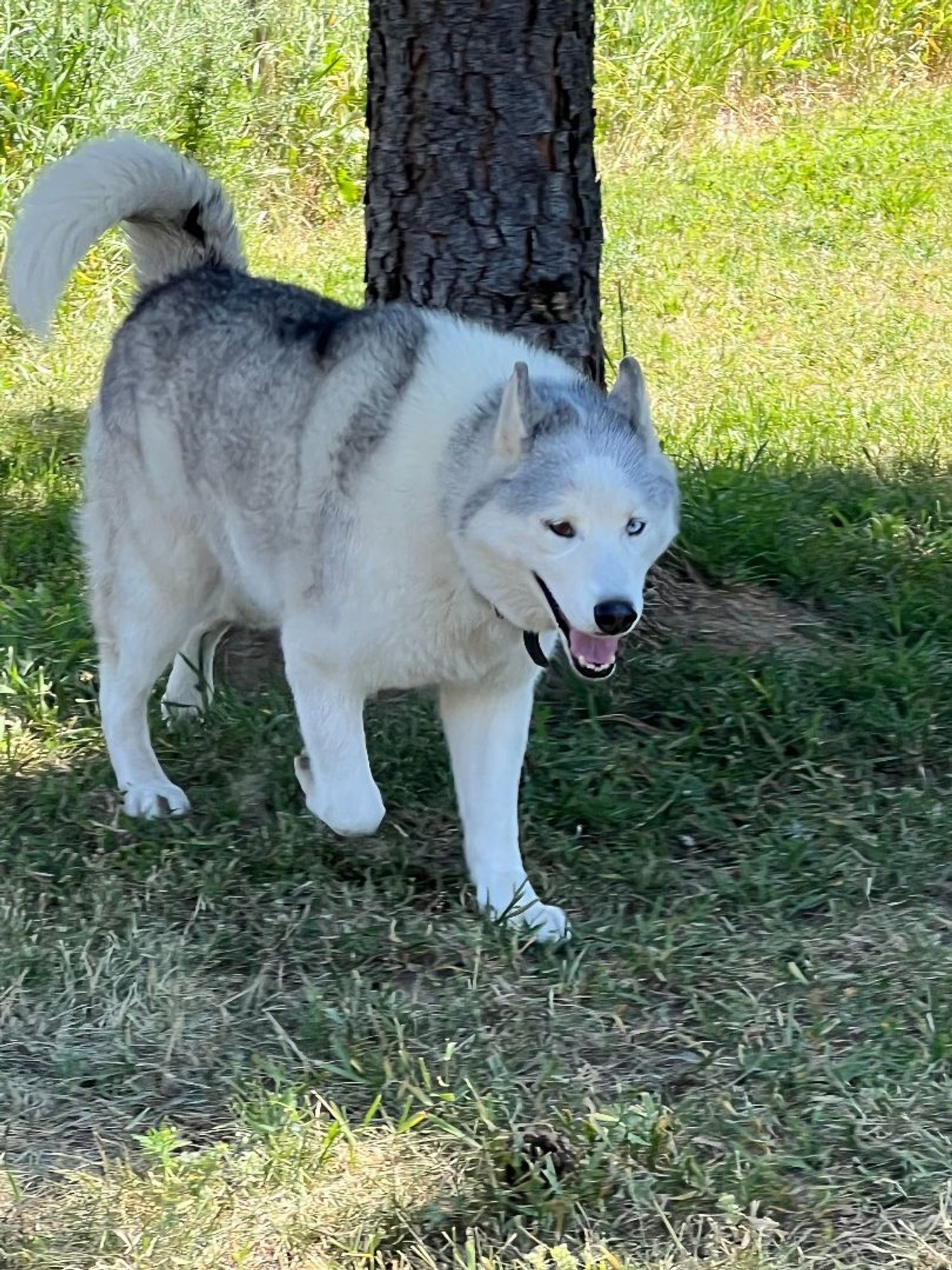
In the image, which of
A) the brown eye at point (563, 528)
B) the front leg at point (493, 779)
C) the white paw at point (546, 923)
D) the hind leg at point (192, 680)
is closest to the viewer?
the brown eye at point (563, 528)

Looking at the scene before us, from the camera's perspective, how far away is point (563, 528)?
3264 mm

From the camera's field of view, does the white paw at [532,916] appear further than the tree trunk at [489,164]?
No

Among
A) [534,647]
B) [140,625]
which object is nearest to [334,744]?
[534,647]

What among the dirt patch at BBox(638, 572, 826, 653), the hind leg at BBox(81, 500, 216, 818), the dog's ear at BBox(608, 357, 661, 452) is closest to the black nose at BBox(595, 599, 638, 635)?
the dog's ear at BBox(608, 357, 661, 452)

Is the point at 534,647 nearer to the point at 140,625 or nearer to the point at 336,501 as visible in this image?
the point at 336,501

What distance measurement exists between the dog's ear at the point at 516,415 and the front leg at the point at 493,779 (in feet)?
1.99

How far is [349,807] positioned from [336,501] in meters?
0.64

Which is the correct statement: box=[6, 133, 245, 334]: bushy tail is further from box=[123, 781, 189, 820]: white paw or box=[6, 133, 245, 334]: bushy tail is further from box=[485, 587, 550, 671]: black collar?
box=[485, 587, 550, 671]: black collar

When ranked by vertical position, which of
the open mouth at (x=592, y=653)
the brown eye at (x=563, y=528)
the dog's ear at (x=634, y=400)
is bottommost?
the open mouth at (x=592, y=653)

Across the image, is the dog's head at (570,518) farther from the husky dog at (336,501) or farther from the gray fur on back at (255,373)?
the gray fur on back at (255,373)

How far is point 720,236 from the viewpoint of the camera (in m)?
8.75

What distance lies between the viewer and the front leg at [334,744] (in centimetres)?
374

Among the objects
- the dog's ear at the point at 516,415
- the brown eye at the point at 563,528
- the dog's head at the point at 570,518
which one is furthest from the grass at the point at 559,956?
the dog's ear at the point at 516,415

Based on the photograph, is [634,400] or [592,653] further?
[634,400]
